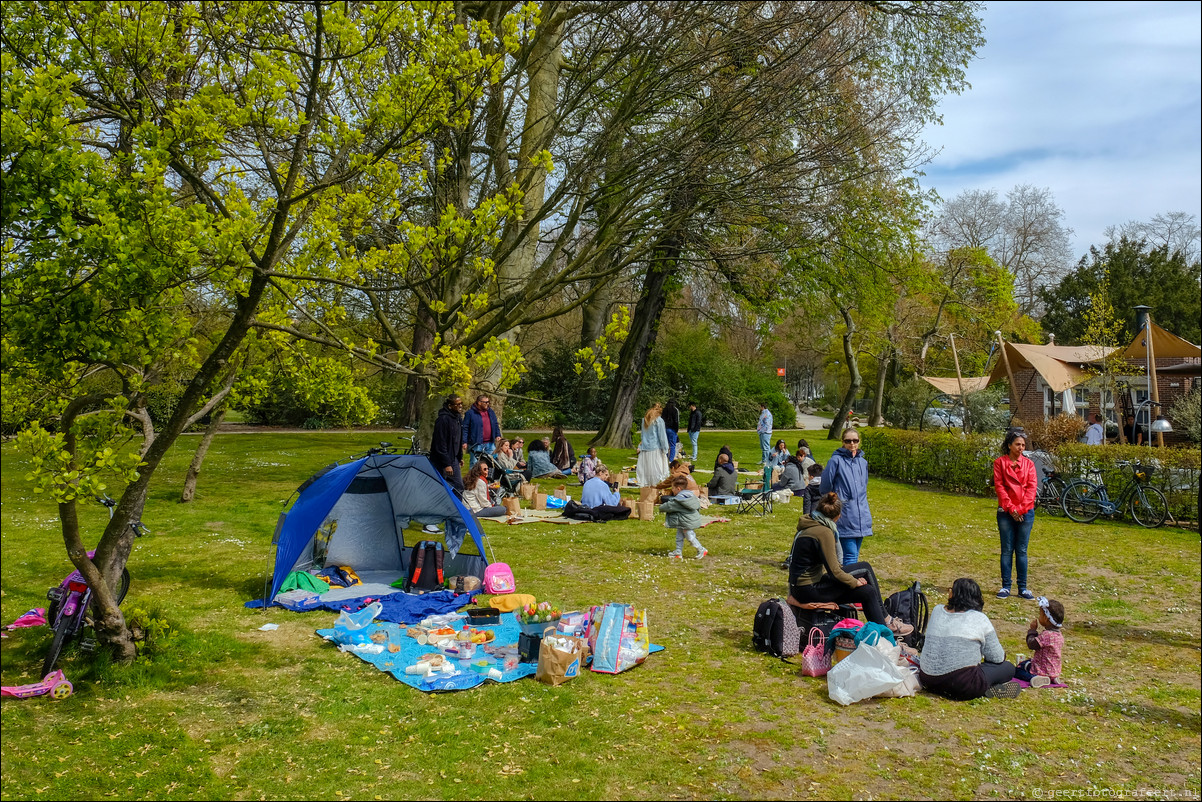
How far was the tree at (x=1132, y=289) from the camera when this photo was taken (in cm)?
4269

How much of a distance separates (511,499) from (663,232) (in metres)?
5.43

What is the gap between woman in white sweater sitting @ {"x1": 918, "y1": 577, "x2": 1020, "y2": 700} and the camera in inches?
257

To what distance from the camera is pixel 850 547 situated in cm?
920

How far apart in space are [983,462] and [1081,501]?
9.62 feet

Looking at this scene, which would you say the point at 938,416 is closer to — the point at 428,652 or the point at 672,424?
the point at 672,424

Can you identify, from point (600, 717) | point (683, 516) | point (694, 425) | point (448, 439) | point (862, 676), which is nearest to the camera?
point (600, 717)

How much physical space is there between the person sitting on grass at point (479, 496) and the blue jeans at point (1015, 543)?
7622 millimetres

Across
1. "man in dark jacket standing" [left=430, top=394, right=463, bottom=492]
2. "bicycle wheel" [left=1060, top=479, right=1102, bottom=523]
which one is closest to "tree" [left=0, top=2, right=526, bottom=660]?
"man in dark jacket standing" [left=430, top=394, right=463, bottom=492]

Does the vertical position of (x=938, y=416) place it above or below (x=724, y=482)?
above

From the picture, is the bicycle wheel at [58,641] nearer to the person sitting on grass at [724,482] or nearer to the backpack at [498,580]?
the backpack at [498,580]

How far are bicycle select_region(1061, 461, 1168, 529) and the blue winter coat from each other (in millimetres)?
8002

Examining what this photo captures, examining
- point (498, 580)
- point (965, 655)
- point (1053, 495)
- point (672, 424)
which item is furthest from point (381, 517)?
point (672, 424)

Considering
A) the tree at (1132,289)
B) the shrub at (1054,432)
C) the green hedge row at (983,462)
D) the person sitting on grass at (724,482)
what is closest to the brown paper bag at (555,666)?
the person sitting on grass at (724,482)

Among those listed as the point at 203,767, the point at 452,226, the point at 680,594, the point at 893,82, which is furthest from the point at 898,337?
the point at 203,767
